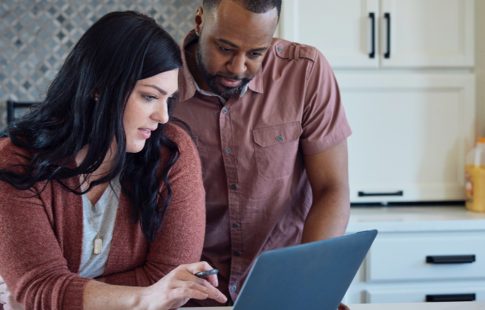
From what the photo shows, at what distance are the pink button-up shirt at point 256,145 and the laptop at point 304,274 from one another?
506 millimetres

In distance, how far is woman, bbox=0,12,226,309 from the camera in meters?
1.35

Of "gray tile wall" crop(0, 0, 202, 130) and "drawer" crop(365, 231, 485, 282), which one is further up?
"gray tile wall" crop(0, 0, 202, 130)

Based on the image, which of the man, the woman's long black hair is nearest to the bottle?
the man

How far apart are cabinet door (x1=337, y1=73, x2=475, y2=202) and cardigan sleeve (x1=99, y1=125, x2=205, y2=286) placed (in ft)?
4.36

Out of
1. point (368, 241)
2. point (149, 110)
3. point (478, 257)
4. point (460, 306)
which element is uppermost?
point (149, 110)

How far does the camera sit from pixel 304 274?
3.72ft

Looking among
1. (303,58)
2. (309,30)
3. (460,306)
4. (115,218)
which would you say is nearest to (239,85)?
(303,58)

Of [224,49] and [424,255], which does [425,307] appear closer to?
[224,49]

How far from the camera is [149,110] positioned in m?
1.42

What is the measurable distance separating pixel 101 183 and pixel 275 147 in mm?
460

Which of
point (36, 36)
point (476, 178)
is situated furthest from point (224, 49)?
A: point (36, 36)

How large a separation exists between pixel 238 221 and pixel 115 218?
0.37 metres

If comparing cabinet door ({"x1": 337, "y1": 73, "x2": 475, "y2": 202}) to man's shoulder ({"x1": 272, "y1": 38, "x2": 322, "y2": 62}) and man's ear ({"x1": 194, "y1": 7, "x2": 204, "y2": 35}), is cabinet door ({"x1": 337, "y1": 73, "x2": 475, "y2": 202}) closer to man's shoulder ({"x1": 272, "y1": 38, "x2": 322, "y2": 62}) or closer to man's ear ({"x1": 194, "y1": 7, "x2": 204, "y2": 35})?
man's shoulder ({"x1": 272, "y1": 38, "x2": 322, "y2": 62})

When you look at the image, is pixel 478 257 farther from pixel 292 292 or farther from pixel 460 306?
pixel 292 292
